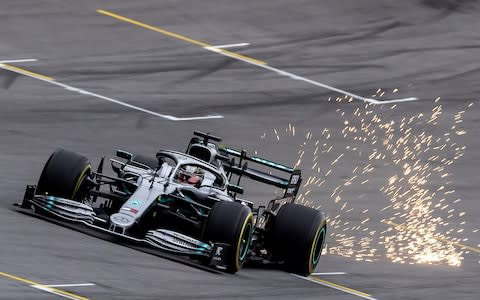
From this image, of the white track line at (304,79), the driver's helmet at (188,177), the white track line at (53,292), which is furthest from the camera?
the white track line at (304,79)

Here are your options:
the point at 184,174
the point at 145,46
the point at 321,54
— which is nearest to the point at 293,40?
the point at 321,54

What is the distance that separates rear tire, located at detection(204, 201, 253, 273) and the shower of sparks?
395 cm

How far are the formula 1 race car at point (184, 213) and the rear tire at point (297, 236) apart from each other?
13mm

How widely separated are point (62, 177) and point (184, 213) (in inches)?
63.4

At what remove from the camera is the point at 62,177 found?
17.8 meters

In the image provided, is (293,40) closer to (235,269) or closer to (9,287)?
(235,269)

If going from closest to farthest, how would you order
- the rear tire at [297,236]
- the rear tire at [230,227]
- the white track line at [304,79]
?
the rear tire at [230,227], the rear tire at [297,236], the white track line at [304,79]

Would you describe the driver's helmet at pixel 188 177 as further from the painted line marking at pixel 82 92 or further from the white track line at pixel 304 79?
the white track line at pixel 304 79

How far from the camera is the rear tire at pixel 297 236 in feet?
59.3

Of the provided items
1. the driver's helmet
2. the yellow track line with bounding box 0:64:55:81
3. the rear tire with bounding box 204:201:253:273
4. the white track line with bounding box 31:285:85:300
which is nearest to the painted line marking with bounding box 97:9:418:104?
the yellow track line with bounding box 0:64:55:81

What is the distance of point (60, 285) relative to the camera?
14.2m

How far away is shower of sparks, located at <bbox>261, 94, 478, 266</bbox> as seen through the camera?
Answer: 71.7 ft

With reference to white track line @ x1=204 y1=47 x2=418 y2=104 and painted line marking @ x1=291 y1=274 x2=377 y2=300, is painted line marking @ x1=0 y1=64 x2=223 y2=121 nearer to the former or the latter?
white track line @ x1=204 y1=47 x2=418 y2=104

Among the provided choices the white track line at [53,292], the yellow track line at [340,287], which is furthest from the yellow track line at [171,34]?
the white track line at [53,292]
